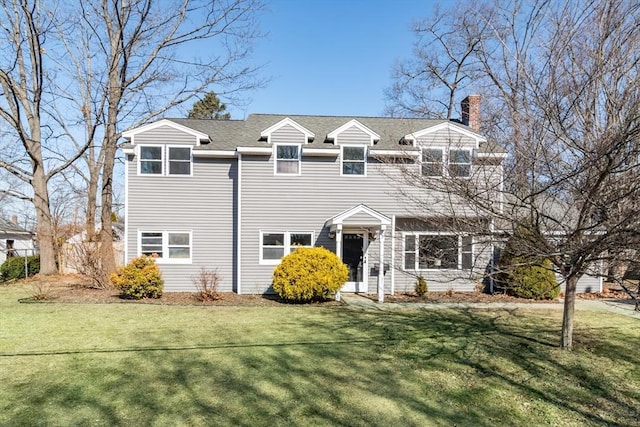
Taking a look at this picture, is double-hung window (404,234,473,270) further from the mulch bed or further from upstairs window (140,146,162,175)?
upstairs window (140,146,162,175)

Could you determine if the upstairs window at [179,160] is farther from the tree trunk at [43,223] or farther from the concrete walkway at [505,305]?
the tree trunk at [43,223]

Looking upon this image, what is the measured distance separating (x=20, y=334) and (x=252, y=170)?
26.3 feet

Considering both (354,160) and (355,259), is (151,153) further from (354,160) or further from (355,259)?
(355,259)

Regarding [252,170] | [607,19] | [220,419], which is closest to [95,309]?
[252,170]

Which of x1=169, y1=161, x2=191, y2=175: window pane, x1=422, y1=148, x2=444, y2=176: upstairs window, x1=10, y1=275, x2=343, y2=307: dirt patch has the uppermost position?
x1=169, y1=161, x2=191, y2=175: window pane

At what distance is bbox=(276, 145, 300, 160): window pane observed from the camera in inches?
543

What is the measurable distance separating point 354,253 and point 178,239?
643cm

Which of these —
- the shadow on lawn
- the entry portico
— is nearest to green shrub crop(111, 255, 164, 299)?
the shadow on lawn

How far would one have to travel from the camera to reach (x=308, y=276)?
11.5 m

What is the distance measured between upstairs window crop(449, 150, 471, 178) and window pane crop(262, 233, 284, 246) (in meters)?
7.74

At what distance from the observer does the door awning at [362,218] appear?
1282 cm

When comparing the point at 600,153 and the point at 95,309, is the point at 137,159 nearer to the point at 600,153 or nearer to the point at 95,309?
the point at 95,309

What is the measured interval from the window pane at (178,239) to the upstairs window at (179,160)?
7.34 feet

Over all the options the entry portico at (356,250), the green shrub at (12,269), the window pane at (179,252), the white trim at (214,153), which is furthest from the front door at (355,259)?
the green shrub at (12,269)
